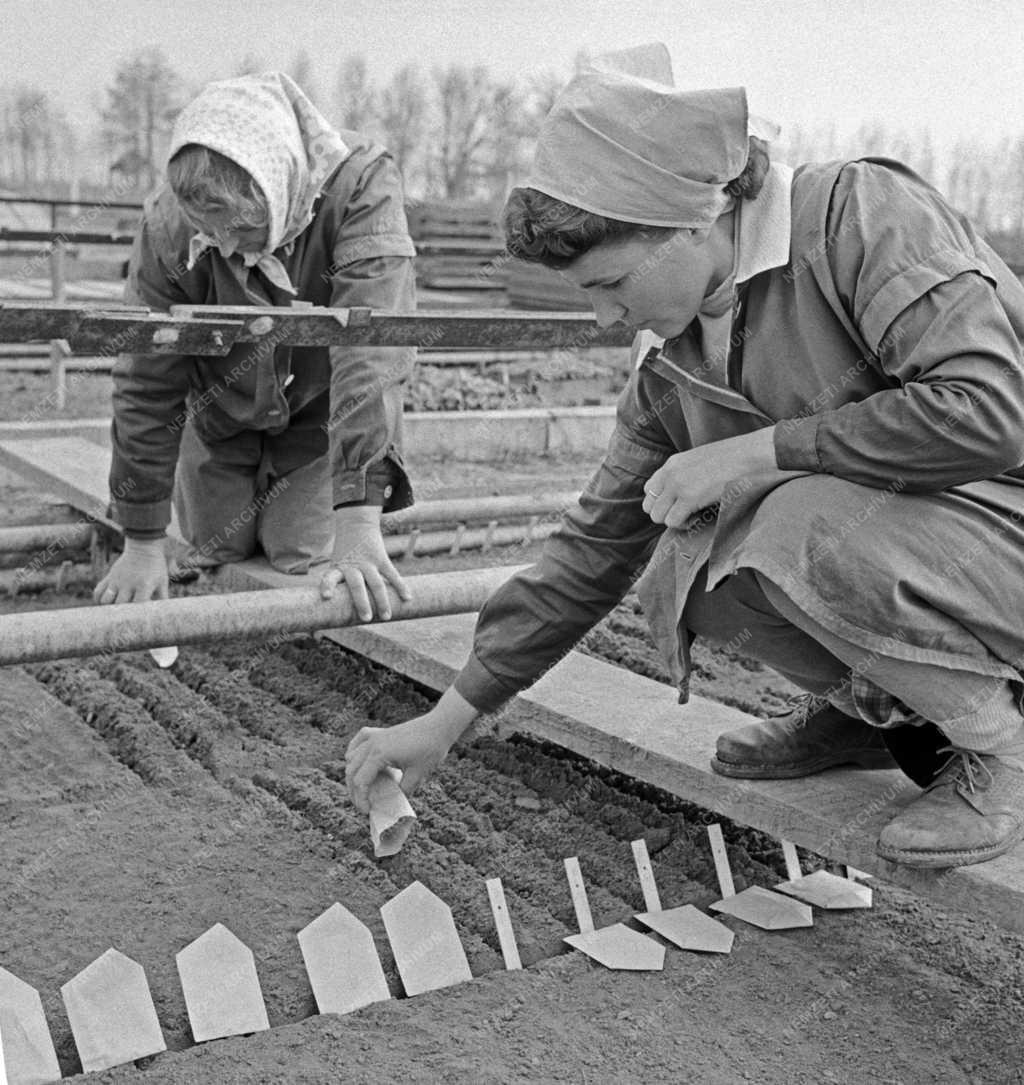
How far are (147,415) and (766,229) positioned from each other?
2.12 metres

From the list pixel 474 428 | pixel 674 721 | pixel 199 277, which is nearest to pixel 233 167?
pixel 199 277

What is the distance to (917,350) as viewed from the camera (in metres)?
1.84

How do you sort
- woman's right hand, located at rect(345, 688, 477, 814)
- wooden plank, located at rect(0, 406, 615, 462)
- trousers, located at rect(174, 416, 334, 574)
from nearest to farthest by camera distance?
woman's right hand, located at rect(345, 688, 477, 814)
trousers, located at rect(174, 416, 334, 574)
wooden plank, located at rect(0, 406, 615, 462)

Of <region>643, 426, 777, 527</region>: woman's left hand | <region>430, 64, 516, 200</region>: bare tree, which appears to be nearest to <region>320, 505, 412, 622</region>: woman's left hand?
<region>643, 426, 777, 527</region>: woman's left hand

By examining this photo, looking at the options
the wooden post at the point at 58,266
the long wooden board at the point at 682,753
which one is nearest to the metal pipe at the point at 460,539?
the long wooden board at the point at 682,753

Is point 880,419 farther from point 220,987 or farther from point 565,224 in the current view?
point 220,987

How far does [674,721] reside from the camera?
112 inches

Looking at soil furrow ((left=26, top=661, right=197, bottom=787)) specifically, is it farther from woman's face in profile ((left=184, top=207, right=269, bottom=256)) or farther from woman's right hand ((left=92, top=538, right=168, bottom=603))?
woman's face in profile ((left=184, top=207, right=269, bottom=256))

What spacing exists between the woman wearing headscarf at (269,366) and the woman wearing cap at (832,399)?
3.83 ft

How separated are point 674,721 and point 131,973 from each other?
1.23m

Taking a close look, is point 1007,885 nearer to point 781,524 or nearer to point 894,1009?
point 894,1009

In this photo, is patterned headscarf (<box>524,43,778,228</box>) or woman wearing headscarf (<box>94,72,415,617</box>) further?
woman wearing headscarf (<box>94,72,415,617</box>)

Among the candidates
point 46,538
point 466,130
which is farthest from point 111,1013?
point 466,130

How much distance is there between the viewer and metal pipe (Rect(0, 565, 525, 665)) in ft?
8.75
